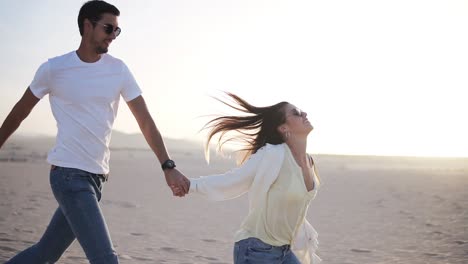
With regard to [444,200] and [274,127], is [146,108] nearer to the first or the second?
[274,127]

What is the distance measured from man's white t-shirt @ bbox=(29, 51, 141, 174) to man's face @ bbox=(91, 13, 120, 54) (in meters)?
0.10

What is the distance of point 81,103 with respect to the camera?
12.0 feet

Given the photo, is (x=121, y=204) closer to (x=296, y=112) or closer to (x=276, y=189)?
(x=296, y=112)

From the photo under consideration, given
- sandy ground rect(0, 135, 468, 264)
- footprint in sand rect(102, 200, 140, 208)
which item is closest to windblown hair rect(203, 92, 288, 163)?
sandy ground rect(0, 135, 468, 264)

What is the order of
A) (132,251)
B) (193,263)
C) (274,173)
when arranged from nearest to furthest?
1. (274,173)
2. (193,263)
3. (132,251)

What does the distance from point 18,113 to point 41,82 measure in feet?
1.07

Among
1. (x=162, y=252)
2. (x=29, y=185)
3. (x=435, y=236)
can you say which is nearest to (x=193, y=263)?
(x=162, y=252)

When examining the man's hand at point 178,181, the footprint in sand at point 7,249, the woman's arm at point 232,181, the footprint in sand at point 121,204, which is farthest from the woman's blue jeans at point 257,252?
the footprint in sand at point 121,204

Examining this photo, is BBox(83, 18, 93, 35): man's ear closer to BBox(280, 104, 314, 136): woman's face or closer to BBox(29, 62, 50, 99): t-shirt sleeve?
BBox(29, 62, 50, 99): t-shirt sleeve

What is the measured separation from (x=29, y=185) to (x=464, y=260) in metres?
13.4

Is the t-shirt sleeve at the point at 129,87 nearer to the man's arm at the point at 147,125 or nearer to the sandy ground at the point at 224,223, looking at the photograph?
the man's arm at the point at 147,125

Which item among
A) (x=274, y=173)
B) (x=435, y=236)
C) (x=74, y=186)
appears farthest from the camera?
(x=435, y=236)

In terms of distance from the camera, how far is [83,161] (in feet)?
11.9

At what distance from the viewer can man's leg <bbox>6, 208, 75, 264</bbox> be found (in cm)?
379
